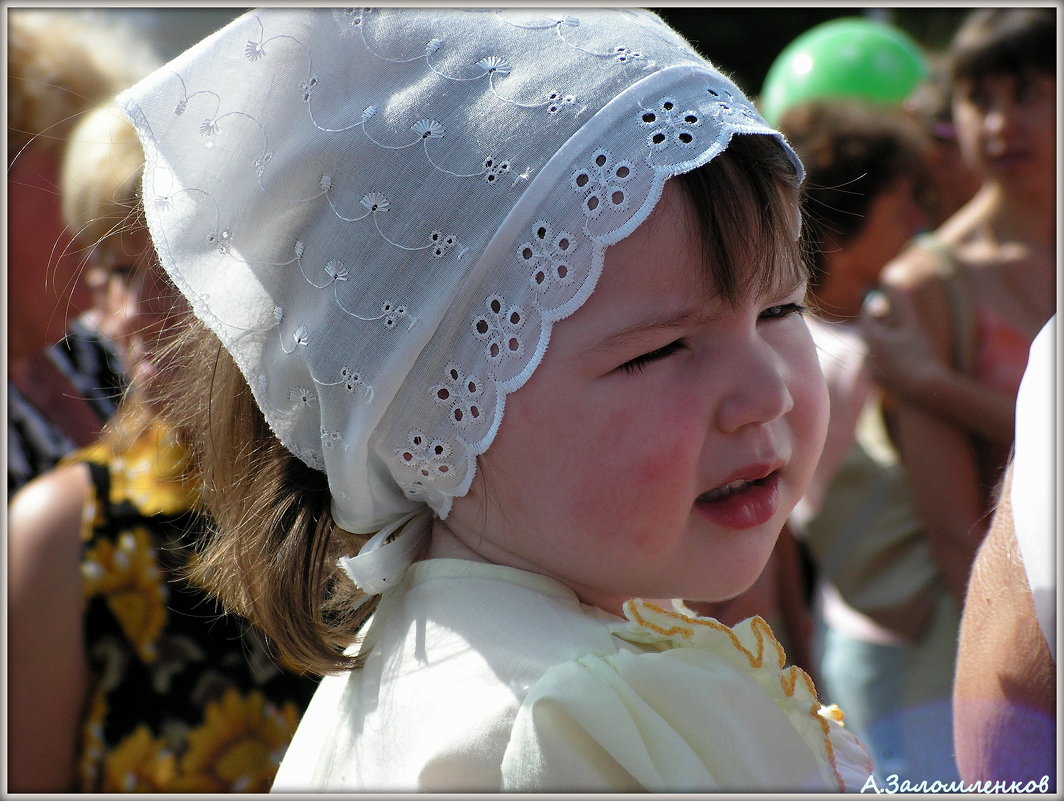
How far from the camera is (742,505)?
1330 millimetres

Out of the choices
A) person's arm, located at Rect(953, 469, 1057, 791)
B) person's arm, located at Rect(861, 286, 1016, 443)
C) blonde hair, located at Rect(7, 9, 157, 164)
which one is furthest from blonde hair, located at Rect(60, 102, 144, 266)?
person's arm, located at Rect(861, 286, 1016, 443)

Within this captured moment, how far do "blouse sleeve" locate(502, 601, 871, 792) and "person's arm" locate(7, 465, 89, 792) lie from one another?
52.3 inches

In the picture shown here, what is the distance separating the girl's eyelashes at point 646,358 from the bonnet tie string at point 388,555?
42cm

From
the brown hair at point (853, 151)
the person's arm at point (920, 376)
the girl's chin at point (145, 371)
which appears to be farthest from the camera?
the brown hair at point (853, 151)

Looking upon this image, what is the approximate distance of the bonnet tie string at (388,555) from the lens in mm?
1433

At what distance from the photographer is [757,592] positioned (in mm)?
3244

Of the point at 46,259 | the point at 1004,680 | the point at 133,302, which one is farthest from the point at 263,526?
the point at 46,259

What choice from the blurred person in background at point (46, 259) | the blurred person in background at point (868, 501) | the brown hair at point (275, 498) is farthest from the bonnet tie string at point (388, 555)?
the blurred person in background at point (46, 259)

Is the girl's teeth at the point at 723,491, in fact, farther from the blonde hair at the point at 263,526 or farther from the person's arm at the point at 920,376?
the person's arm at the point at 920,376

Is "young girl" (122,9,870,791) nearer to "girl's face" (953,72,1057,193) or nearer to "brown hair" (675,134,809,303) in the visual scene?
"brown hair" (675,134,809,303)

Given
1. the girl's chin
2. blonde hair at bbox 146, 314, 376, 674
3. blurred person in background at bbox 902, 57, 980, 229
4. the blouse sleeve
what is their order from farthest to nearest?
blurred person in background at bbox 902, 57, 980, 229 < the girl's chin < blonde hair at bbox 146, 314, 376, 674 < the blouse sleeve

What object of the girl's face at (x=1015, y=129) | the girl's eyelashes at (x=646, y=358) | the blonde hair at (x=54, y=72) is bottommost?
the girl's face at (x=1015, y=129)

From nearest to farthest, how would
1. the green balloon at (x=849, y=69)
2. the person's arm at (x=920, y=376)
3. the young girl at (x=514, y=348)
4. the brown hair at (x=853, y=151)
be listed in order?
1. the young girl at (x=514, y=348)
2. the person's arm at (x=920, y=376)
3. the brown hair at (x=853, y=151)
4. the green balloon at (x=849, y=69)

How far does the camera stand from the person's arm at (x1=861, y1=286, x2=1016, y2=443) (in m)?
2.88
